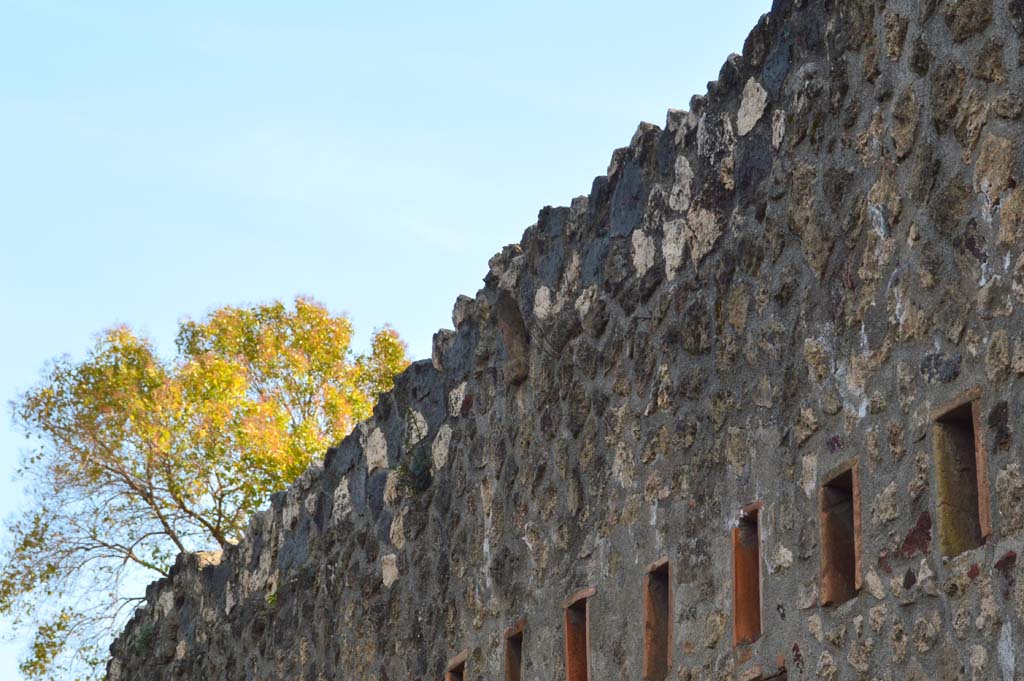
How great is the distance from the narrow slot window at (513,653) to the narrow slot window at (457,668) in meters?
0.40

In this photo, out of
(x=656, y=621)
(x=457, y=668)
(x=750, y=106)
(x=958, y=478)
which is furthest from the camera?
(x=457, y=668)

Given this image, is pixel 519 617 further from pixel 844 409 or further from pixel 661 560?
pixel 844 409

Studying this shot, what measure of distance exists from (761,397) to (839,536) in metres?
0.57

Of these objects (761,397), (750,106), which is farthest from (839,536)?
(750,106)

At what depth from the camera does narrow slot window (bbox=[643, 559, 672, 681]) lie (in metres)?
5.21

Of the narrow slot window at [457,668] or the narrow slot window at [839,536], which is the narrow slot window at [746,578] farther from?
the narrow slot window at [457,668]

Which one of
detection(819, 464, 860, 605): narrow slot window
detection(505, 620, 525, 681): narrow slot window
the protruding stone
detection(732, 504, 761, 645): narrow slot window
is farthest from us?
detection(505, 620, 525, 681): narrow slot window

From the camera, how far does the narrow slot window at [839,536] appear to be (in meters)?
4.29

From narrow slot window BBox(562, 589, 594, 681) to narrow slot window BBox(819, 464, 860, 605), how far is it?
146 cm

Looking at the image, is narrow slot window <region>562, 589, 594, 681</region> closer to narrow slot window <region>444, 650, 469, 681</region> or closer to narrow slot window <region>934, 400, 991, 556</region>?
narrow slot window <region>444, 650, 469, 681</region>

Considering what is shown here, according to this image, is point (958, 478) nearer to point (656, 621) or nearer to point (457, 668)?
point (656, 621)

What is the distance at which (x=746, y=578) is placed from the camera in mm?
4750

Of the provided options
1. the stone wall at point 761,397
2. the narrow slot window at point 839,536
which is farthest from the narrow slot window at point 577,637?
the narrow slot window at point 839,536

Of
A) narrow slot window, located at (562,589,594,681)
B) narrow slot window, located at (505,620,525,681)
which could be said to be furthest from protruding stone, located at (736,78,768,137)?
narrow slot window, located at (505,620,525,681)
